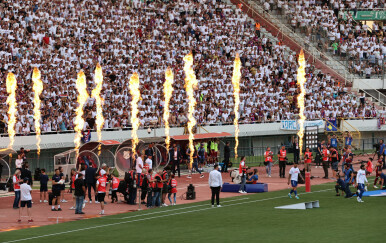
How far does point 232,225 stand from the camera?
95.1 feet

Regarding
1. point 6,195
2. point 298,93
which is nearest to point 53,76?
point 6,195

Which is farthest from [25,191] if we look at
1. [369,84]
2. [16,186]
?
[369,84]

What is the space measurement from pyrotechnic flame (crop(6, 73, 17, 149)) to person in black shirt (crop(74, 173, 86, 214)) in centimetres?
1311

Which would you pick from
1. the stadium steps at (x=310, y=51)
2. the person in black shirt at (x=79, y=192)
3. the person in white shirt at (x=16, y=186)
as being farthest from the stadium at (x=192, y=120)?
the person in white shirt at (x=16, y=186)

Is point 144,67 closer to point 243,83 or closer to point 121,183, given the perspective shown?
point 243,83

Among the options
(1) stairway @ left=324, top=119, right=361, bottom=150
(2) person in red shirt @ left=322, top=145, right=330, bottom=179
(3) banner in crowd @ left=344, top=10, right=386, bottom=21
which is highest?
(3) banner in crowd @ left=344, top=10, right=386, bottom=21

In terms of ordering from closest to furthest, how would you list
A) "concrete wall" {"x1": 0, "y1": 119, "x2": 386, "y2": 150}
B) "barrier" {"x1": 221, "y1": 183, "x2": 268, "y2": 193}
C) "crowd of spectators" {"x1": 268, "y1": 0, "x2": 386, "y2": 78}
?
"barrier" {"x1": 221, "y1": 183, "x2": 268, "y2": 193} → "concrete wall" {"x1": 0, "y1": 119, "x2": 386, "y2": 150} → "crowd of spectators" {"x1": 268, "y1": 0, "x2": 386, "y2": 78}

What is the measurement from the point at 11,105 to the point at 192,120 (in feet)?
40.8

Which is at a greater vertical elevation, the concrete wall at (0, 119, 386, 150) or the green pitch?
the concrete wall at (0, 119, 386, 150)

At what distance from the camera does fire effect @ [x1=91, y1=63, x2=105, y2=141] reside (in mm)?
49347

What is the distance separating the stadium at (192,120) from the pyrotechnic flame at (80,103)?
0.13m

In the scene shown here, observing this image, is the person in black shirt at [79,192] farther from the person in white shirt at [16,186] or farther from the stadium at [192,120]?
the person in white shirt at [16,186]

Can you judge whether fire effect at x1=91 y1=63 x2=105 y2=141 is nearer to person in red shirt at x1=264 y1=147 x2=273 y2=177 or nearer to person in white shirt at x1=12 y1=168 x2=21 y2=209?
person in red shirt at x1=264 y1=147 x2=273 y2=177

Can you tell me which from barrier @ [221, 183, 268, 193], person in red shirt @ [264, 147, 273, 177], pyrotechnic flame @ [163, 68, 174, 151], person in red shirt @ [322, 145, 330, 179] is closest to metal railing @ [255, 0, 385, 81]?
pyrotechnic flame @ [163, 68, 174, 151]
